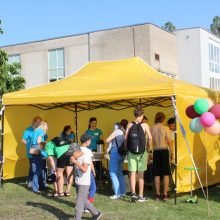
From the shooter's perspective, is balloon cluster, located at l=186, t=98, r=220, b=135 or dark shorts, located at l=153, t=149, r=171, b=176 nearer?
balloon cluster, located at l=186, t=98, r=220, b=135

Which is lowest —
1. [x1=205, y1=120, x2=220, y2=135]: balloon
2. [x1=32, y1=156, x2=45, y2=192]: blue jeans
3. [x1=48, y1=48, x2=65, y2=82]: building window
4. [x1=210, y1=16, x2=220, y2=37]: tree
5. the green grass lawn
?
the green grass lawn

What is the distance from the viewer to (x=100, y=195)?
805 cm

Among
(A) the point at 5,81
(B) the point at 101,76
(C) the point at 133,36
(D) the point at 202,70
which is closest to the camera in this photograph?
(B) the point at 101,76

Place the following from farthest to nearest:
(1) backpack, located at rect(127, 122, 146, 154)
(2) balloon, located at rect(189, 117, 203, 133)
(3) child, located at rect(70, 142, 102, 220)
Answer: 1. (1) backpack, located at rect(127, 122, 146, 154)
2. (2) balloon, located at rect(189, 117, 203, 133)
3. (3) child, located at rect(70, 142, 102, 220)

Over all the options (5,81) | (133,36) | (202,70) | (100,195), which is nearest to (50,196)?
(100,195)

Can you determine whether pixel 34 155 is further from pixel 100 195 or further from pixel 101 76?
pixel 101 76

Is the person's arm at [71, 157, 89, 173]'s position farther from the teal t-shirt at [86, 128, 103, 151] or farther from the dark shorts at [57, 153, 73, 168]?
the teal t-shirt at [86, 128, 103, 151]

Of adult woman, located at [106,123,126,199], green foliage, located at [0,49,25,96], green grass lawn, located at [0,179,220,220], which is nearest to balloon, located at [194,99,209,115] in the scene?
green grass lawn, located at [0,179,220,220]

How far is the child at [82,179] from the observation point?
5703 millimetres

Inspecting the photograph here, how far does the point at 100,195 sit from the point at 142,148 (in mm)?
1505

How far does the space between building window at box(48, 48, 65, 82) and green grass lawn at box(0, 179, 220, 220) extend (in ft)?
97.8

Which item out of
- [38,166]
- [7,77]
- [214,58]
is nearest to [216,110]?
[38,166]

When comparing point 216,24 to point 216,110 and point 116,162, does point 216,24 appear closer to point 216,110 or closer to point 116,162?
point 116,162

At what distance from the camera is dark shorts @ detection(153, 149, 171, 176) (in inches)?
290
